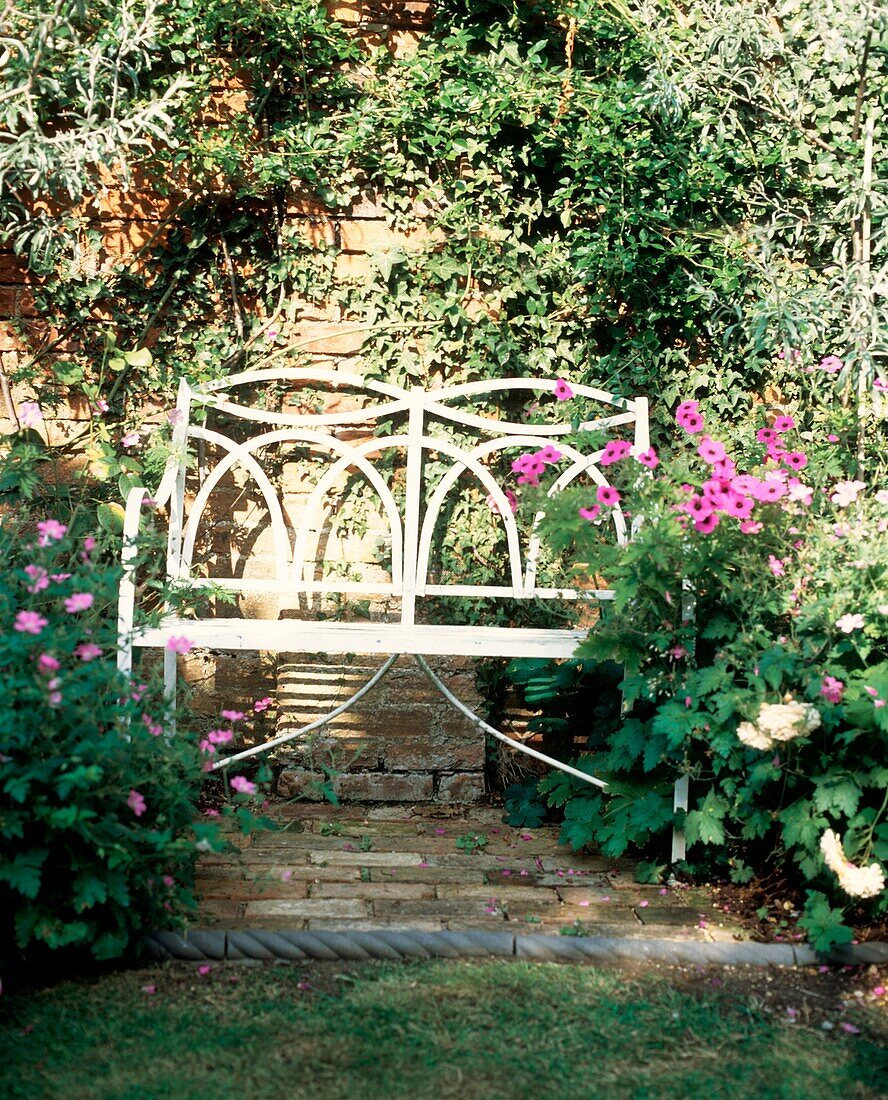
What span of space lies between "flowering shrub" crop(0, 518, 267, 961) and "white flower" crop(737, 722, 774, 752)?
3.65 feet

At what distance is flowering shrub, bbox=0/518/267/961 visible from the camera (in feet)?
7.38

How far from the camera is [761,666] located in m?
2.80

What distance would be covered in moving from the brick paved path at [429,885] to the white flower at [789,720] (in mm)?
528

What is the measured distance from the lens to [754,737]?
2.68 metres

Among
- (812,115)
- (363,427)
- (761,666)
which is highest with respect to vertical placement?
(812,115)

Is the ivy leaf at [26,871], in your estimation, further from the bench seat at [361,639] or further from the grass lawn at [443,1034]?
the bench seat at [361,639]

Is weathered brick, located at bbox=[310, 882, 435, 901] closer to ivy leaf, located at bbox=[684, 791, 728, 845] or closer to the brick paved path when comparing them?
the brick paved path

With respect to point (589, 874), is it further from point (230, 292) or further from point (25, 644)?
point (230, 292)

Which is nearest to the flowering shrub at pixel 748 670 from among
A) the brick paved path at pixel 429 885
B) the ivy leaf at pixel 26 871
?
the brick paved path at pixel 429 885

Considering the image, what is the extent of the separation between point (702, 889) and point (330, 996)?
1.16 meters

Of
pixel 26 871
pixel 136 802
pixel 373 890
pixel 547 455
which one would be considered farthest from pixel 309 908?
pixel 547 455

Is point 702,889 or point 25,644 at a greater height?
point 25,644

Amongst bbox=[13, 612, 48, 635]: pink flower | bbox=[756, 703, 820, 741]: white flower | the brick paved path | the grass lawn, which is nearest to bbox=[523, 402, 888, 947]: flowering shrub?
bbox=[756, 703, 820, 741]: white flower

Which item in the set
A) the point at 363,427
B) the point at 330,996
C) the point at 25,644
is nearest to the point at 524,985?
the point at 330,996
